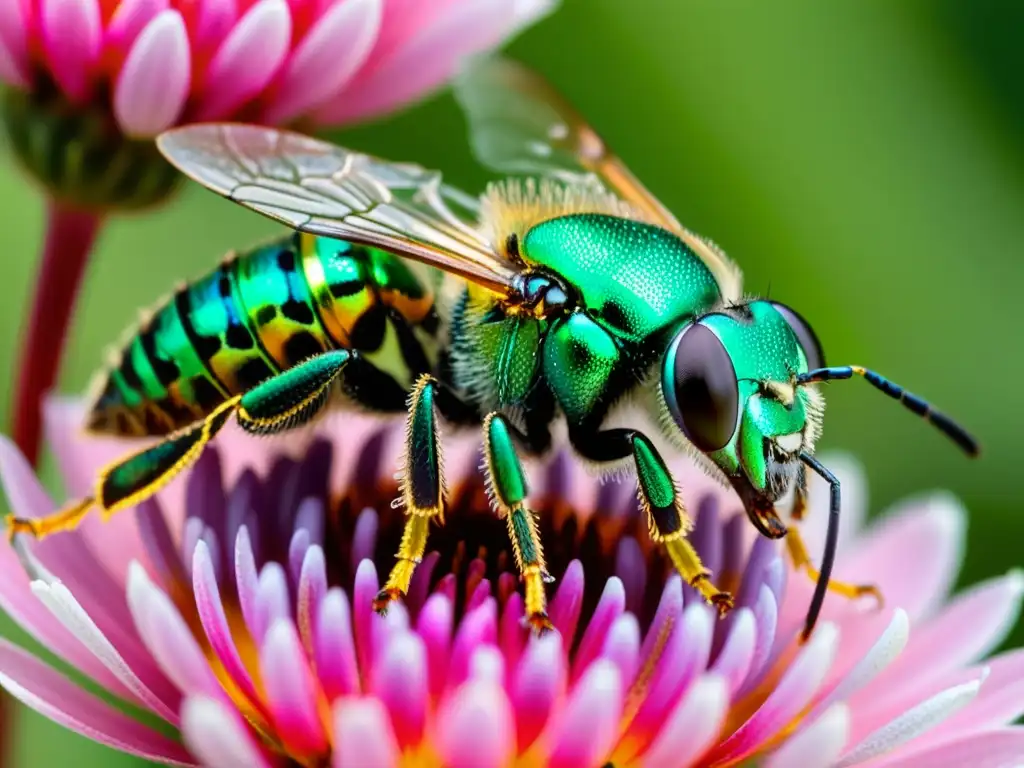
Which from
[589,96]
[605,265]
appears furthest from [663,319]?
[589,96]

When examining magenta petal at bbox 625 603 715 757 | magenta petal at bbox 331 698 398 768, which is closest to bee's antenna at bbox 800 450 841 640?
magenta petal at bbox 625 603 715 757

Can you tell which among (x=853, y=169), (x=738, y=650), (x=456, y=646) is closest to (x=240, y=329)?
(x=456, y=646)

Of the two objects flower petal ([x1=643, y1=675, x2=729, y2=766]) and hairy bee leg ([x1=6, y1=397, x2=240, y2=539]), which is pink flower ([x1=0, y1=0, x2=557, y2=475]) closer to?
hairy bee leg ([x1=6, y1=397, x2=240, y2=539])

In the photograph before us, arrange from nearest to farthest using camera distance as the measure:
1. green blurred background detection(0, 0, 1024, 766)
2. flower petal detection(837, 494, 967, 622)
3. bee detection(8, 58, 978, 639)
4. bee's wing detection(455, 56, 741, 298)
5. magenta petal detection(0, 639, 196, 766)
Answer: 1. magenta petal detection(0, 639, 196, 766)
2. bee detection(8, 58, 978, 639)
3. flower petal detection(837, 494, 967, 622)
4. bee's wing detection(455, 56, 741, 298)
5. green blurred background detection(0, 0, 1024, 766)

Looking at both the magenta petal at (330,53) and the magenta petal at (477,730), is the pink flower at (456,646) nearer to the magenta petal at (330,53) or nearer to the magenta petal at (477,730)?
the magenta petal at (477,730)

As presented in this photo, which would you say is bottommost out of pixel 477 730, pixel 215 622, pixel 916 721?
pixel 215 622

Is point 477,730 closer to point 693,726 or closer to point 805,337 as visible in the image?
point 693,726
